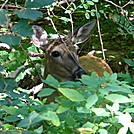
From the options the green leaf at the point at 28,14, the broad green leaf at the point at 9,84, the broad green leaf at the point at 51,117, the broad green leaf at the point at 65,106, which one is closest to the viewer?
the broad green leaf at the point at 51,117

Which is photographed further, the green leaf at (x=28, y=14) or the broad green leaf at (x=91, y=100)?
the green leaf at (x=28, y=14)

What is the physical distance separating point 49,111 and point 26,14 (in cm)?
51

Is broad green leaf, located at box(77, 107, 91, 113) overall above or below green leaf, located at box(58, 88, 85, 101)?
below

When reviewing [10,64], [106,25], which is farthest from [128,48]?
[10,64]

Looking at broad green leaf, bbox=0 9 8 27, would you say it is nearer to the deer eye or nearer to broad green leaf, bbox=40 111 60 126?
broad green leaf, bbox=40 111 60 126

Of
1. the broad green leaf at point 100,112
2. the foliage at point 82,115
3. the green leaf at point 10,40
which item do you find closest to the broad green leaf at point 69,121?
the foliage at point 82,115

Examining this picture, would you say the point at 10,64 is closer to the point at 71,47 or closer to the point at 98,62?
the point at 71,47

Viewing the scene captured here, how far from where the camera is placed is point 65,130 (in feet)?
5.15

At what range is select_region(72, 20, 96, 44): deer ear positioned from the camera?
5059 millimetres

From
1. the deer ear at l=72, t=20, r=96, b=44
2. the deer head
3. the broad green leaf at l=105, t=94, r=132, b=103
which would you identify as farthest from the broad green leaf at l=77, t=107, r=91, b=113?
the deer ear at l=72, t=20, r=96, b=44

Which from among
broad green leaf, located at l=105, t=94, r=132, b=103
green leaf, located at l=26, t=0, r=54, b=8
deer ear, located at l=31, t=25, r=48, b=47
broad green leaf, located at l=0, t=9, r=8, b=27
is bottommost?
deer ear, located at l=31, t=25, r=48, b=47

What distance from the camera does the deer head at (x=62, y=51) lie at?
15.5ft

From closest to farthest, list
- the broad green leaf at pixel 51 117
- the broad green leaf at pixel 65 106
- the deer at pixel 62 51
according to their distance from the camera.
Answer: the broad green leaf at pixel 51 117 < the broad green leaf at pixel 65 106 < the deer at pixel 62 51

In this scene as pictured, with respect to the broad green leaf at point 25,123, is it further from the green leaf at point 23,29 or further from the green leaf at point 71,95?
the green leaf at point 23,29
